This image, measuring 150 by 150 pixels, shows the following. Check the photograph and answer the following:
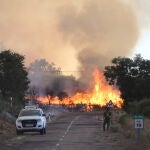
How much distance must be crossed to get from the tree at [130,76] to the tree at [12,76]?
24208 millimetres

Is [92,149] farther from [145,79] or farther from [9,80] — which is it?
[145,79]

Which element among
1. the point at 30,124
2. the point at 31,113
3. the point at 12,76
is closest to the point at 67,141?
the point at 30,124

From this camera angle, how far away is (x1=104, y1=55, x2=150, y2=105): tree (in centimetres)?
10288

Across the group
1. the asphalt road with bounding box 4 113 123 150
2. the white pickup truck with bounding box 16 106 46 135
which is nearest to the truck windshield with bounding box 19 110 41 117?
the white pickup truck with bounding box 16 106 46 135

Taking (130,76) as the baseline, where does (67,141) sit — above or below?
below

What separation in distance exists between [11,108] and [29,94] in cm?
4063

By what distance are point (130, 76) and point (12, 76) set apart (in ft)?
95.8

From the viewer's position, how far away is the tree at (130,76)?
102875mm

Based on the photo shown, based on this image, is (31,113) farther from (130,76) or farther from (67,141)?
(130,76)

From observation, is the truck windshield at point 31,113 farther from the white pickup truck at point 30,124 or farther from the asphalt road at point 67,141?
the asphalt road at point 67,141

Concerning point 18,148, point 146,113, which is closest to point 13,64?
point 146,113

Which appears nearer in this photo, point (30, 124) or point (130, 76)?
point (30, 124)

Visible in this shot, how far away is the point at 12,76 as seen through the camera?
83.3 meters

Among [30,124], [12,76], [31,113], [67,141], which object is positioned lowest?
[67,141]
